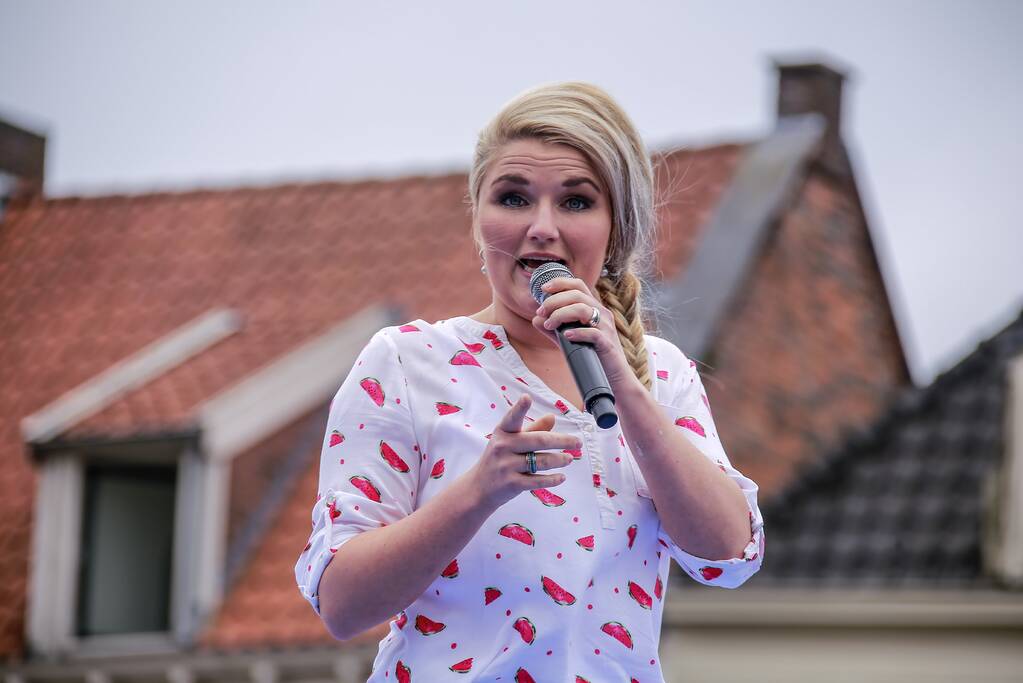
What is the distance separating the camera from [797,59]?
15.1m

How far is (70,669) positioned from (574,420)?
30.0 ft

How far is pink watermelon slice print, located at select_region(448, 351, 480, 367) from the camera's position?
7.87 feet

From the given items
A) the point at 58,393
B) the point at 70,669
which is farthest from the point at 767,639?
the point at 58,393

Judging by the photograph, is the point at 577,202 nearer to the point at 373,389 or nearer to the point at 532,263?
the point at 532,263

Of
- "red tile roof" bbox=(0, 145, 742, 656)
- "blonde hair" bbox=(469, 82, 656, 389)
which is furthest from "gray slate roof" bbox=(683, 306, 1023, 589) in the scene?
"blonde hair" bbox=(469, 82, 656, 389)

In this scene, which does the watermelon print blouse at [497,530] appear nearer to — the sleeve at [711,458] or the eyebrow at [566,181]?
the sleeve at [711,458]

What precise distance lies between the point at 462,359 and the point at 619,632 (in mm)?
416

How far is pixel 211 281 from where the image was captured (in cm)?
1394

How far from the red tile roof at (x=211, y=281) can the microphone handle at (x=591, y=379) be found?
887 cm

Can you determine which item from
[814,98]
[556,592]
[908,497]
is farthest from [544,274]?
[814,98]

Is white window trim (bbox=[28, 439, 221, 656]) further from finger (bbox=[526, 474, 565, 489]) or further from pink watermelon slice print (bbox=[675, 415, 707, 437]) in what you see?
finger (bbox=[526, 474, 565, 489])

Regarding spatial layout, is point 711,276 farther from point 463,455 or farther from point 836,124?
point 463,455

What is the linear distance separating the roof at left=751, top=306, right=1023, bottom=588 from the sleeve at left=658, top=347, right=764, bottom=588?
819 cm

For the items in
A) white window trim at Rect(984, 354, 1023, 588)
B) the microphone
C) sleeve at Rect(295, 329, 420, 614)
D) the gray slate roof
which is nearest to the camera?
the microphone
